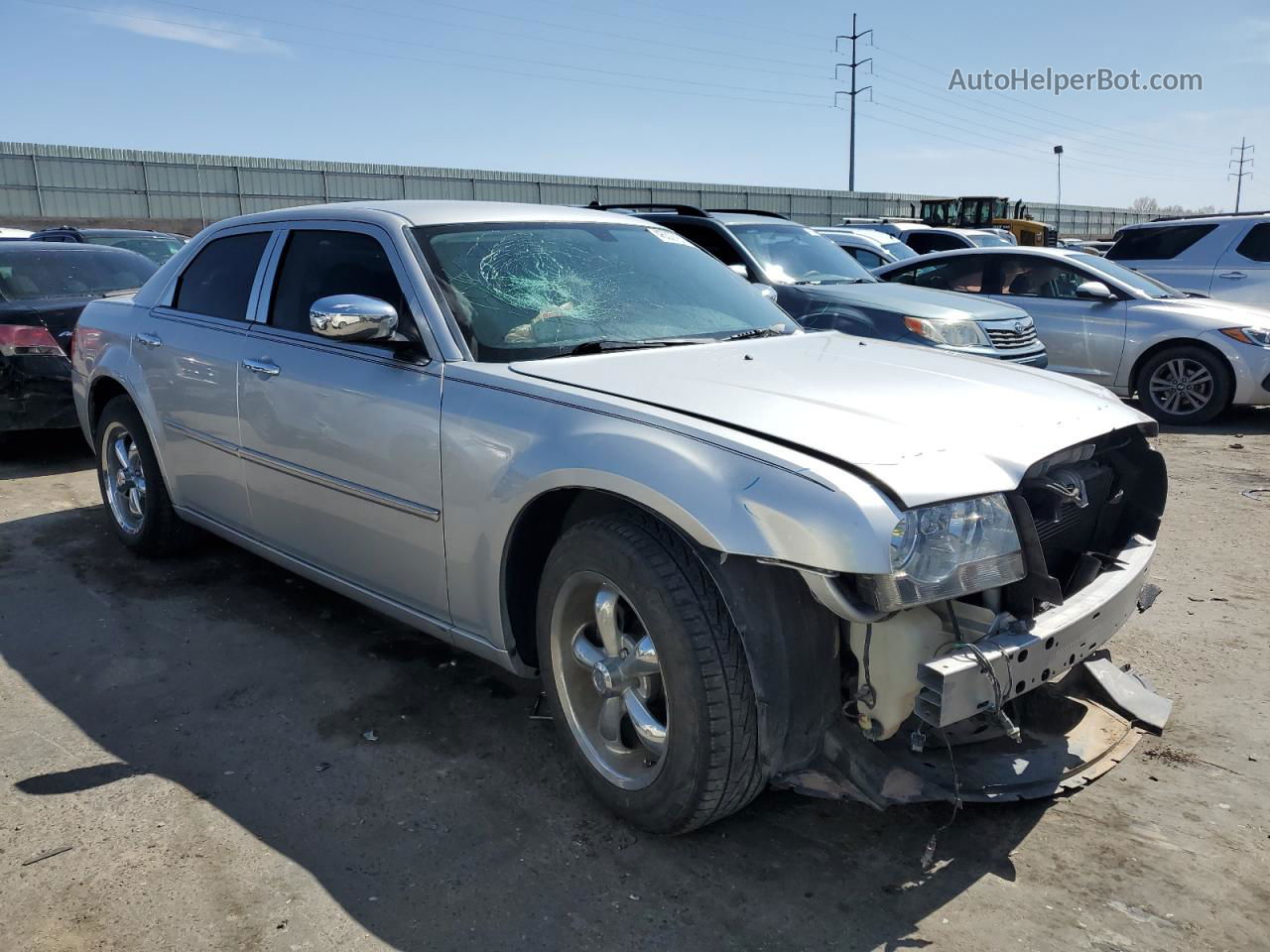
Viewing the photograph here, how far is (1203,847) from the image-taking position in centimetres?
277

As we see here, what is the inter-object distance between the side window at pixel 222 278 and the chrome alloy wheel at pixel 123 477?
0.91 m

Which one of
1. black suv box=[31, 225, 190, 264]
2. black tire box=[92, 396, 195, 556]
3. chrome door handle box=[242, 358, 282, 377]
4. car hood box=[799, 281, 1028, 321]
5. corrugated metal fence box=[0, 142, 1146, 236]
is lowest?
black tire box=[92, 396, 195, 556]

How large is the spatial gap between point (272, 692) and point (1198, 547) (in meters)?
4.69

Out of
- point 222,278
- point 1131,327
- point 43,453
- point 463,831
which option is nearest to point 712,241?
point 1131,327

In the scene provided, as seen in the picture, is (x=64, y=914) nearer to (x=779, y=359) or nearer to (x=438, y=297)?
(x=438, y=297)

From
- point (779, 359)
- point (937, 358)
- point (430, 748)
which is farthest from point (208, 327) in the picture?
point (937, 358)

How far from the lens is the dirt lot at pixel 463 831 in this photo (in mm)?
2490

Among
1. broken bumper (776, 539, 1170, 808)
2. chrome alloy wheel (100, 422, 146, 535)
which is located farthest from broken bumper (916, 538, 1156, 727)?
chrome alloy wheel (100, 422, 146, 535)

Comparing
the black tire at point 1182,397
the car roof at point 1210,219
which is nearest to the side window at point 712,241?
the black tire at point 1182,397

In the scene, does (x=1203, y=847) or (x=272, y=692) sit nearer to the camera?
(x=1203, y=847)

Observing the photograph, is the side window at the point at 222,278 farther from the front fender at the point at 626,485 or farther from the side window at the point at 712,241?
the side window at the point at 712,241

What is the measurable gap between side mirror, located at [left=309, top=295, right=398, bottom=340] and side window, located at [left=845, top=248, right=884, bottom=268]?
11.5 metres

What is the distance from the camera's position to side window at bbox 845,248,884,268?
46.2ft

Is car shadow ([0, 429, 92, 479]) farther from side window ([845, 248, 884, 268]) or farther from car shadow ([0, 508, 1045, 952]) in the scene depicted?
side window ([845, 248, 884, 268])
